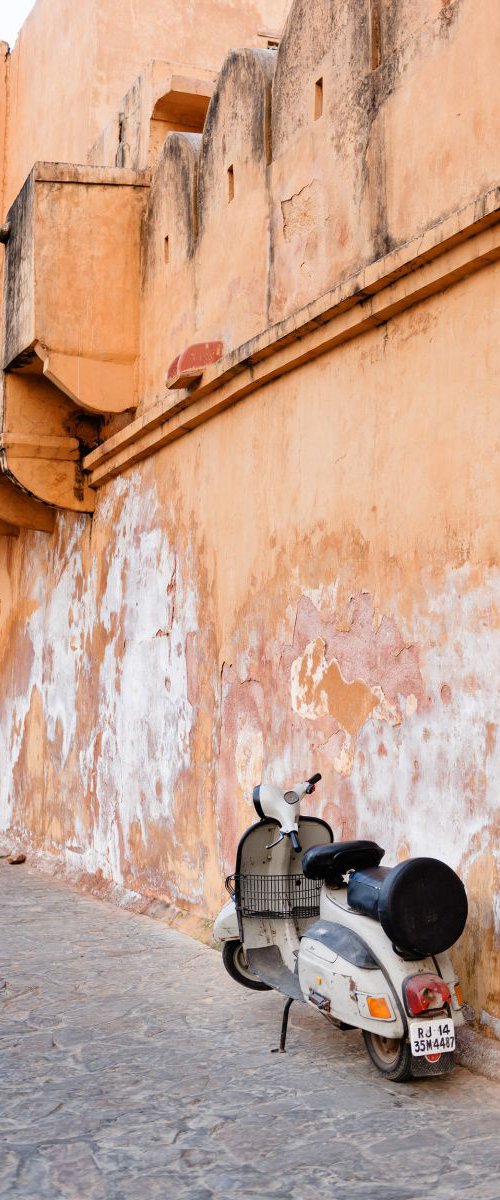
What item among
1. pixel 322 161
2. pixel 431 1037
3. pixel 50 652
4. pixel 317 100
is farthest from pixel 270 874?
pixel 50 652

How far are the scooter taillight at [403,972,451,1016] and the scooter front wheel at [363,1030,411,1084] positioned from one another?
18 cm

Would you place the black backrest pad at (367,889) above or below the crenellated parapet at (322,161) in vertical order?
Answer: below

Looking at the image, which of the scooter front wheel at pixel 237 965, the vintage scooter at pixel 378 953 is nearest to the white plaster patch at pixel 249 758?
the scooter front wheel at pixel 237 965

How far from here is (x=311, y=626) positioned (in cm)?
626

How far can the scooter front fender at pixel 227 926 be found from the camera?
575cm

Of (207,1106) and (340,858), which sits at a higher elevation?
(340,858)

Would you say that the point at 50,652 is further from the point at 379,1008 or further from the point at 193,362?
the point at 379,1008

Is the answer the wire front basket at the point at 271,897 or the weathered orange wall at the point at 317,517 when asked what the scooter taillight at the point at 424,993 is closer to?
the weathered orange wall at the point at 317,517

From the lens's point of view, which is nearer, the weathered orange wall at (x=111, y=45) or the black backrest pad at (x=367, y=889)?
the black backrest pad at (x=367, y=889)

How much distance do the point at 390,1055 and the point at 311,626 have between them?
2228 mm

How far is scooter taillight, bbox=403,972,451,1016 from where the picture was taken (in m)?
4.29

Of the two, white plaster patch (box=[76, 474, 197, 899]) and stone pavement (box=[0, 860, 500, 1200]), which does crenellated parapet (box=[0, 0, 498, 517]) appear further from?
stone pavement (box=[0, 860, 500, 1200])

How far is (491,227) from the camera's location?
4.84 m

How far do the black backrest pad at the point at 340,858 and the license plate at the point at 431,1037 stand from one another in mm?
736
